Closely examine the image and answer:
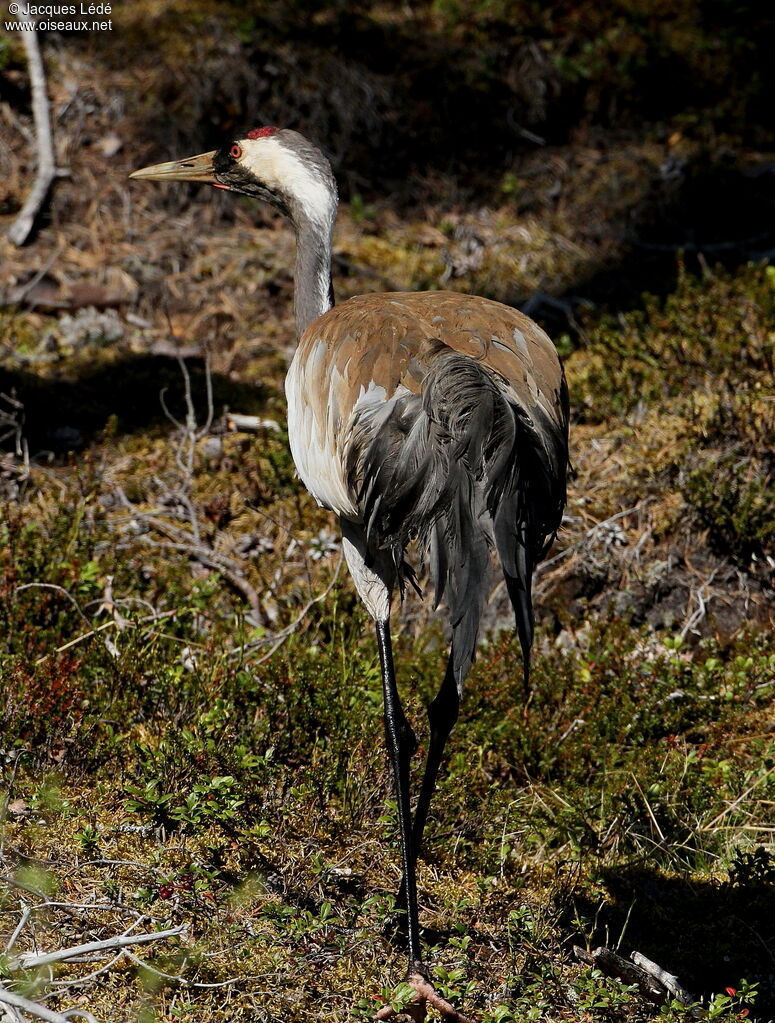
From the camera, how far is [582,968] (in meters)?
3.63

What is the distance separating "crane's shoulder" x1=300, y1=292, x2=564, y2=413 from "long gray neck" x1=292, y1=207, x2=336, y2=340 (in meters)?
0.45

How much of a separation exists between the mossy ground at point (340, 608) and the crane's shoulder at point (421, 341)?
144 centimetres

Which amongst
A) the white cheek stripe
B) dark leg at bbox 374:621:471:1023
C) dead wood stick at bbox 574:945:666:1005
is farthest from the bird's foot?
the white cheek stripe

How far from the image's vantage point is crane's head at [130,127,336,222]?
4781 millimetres

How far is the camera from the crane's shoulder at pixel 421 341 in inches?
146

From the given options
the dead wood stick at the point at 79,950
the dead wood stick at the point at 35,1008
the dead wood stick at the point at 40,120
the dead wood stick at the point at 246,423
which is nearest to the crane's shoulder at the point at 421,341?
the dead wood stick at the point at 79,950

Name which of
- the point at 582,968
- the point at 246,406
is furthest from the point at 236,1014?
the point at 246,406

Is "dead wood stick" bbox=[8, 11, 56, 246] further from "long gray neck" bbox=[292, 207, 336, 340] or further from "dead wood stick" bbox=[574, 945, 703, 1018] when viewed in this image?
"dead wood stick" bbox=[574, 945, 703, 1018]

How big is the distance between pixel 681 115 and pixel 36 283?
17.5ft

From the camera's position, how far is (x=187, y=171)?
17.4 feet

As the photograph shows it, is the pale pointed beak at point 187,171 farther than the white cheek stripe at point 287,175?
Yes

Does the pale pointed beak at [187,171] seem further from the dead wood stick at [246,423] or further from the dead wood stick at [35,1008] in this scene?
the dead wood stick at [35,1008]

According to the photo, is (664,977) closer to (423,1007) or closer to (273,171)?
(423,1007)

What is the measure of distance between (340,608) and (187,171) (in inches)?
88.1
